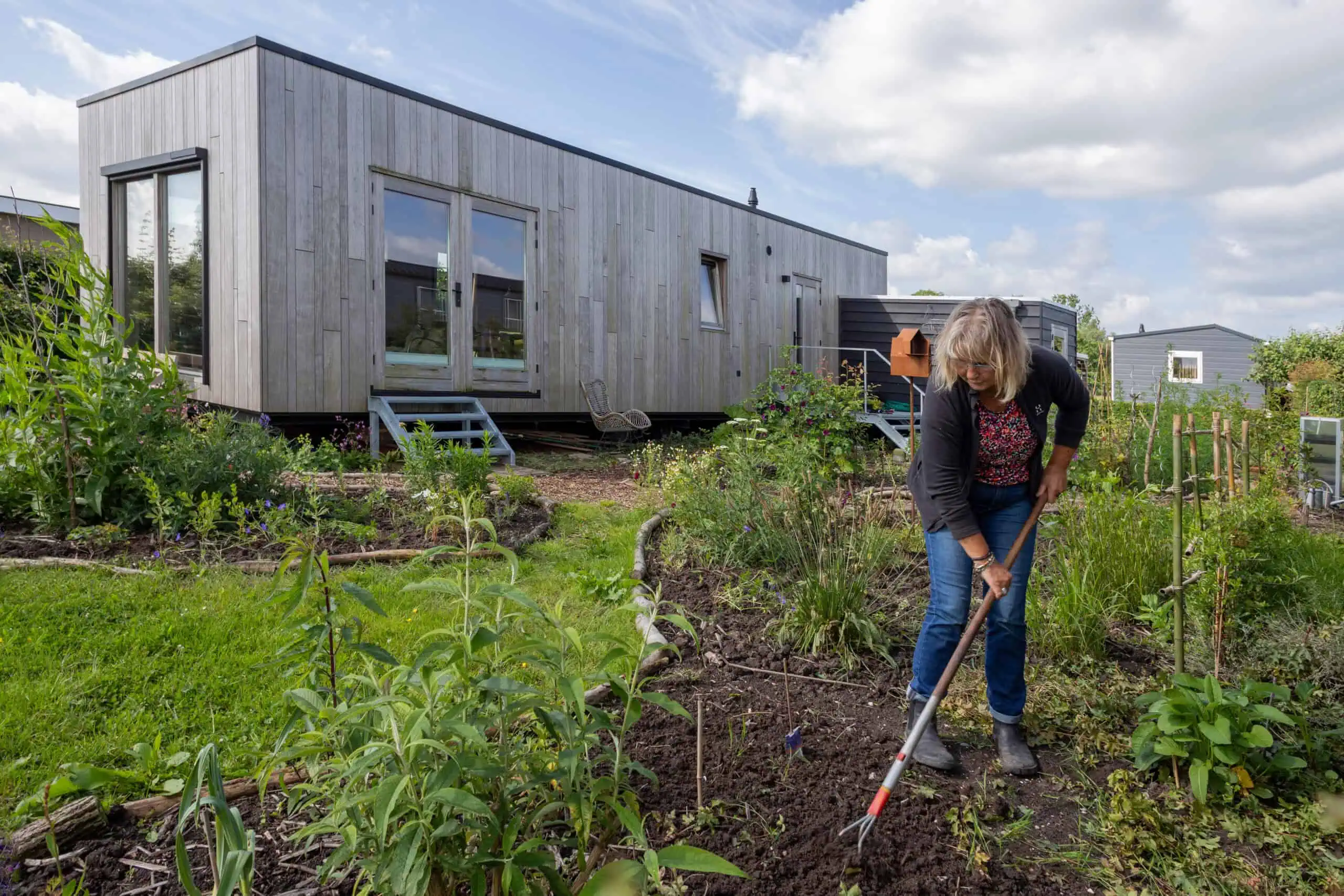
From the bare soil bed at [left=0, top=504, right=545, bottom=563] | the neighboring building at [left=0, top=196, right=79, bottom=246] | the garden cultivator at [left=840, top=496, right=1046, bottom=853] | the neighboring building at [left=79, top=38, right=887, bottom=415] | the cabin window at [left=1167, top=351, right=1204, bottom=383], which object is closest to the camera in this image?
the garden cultivator at [left=840, top=496, right=1046, bottom=853]

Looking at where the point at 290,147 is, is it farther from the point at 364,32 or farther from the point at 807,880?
the point at 807,880

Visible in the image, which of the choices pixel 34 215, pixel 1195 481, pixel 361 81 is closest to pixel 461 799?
pixel 1195 481

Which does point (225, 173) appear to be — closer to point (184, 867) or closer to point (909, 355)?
point (909, 355)

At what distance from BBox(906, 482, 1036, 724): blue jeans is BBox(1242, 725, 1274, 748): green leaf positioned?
0.59 m

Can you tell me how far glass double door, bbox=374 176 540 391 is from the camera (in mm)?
8328

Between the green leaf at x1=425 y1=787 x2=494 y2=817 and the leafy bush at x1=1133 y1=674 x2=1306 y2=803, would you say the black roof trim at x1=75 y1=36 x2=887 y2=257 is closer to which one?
the green leaf at x1=425 y1=787 x2=494 y2=817

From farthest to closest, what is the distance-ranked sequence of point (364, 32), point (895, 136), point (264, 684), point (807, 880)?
point (895, 136) → point (364, 32) → point (264, 684) → point (807, 880)

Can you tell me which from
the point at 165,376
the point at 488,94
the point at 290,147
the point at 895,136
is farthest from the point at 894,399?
the point at 165,376

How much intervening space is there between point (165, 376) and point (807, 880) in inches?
172

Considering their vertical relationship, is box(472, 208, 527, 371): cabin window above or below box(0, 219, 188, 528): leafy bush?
above

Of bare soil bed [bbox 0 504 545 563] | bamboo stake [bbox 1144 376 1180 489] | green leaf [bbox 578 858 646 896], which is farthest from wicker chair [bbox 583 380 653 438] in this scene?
green leaf [bbox 578 858 646 896]

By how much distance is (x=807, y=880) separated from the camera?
73.2 inches

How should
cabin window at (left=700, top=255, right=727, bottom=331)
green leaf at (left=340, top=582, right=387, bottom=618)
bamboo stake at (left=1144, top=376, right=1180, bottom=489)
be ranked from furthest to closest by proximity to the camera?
cabin window at (left=700, top=255, right=727, bottom=331)
bamboo stake at (left=1144, top=376, right=1180, bottom=489)
green leaf at (left=340, top=582, right=387, bottom=618)

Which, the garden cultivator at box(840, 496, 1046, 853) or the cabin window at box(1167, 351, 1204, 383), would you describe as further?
the cabin window at box(1167, 351, 1204, 383)
